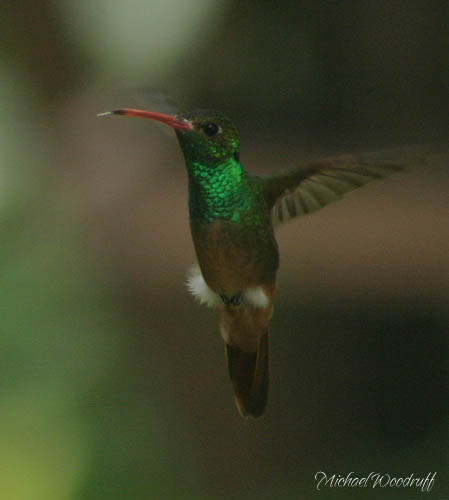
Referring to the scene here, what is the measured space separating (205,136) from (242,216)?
0.15 metres

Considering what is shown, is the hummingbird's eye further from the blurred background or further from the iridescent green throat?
the blurred background

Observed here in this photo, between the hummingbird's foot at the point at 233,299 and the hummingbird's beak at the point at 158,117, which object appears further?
the hummingbird's foot at the point at 233,299

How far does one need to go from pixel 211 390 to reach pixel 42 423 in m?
1.39

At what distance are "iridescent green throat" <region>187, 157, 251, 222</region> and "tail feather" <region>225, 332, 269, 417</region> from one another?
0.61ft

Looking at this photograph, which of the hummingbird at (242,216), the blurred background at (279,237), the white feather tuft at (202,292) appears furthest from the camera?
the blurred background at (279,237)

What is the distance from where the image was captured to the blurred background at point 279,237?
2.63 meters

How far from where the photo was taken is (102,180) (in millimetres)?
3240

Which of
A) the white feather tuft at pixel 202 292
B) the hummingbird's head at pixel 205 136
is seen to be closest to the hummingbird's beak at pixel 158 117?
the hummingbird's head at pixel 205 136

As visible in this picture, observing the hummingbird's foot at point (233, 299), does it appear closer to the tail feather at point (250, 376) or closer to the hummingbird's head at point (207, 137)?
the tail feather at point (250, 376)

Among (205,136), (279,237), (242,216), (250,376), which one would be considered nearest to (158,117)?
(205,136)

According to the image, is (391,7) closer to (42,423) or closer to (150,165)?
(150,165)

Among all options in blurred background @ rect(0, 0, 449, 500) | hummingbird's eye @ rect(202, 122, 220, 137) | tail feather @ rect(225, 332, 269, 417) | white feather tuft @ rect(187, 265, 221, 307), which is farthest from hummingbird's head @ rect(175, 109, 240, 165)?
blurred background @ rect(0, 0, 449, 500)

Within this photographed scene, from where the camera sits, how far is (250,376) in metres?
0.88

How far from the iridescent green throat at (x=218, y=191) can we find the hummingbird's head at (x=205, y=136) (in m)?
0.01
